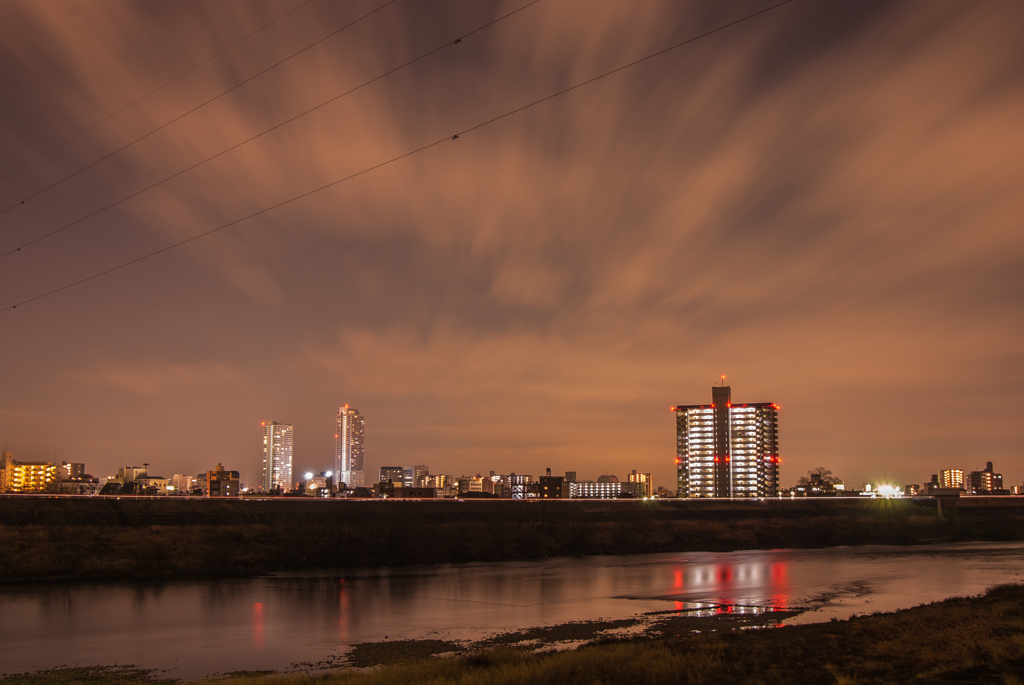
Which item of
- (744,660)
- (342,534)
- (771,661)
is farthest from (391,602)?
(342,534)

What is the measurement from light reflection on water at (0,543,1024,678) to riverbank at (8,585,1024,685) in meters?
3.79

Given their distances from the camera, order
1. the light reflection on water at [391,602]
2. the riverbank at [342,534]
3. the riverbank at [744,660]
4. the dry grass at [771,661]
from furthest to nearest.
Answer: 1. the riverbank at [342,534]
2. the light reflection on water at [391,602]
3. the riverbank at [744,660]
4. the dry grass at [771,661]

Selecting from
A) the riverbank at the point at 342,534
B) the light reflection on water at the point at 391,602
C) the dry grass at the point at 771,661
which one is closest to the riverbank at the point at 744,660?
the dry grass at the point at 771,661

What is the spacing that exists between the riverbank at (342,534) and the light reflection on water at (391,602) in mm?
6258

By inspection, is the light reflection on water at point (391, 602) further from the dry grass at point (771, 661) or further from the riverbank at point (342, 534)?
the dry grass at point (771, 661)

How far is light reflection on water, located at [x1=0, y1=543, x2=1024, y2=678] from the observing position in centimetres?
3247

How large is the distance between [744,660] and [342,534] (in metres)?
56.5

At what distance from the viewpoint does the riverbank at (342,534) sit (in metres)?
61.8

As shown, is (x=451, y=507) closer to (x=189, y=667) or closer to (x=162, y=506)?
(x=162, y=506)

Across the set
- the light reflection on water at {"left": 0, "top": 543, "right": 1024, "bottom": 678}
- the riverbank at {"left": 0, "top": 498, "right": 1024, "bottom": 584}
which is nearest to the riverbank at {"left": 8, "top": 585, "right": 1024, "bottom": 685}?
the light reflection on water at {"left": 0, "top": 543, "right": 1024, "bottom": 678}

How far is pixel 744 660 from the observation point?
24.8 m

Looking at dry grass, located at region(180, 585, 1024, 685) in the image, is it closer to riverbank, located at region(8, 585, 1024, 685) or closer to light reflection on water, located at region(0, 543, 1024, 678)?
riverbank, located at region(8, 585, 1024, 685)

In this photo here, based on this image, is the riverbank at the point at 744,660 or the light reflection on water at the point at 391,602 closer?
the riverbank at the point at 744,660

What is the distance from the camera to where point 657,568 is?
228 ft
